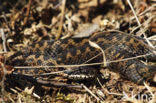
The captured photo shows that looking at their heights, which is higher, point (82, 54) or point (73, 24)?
point (73, 24)

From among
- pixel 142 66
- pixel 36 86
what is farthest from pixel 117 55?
pixel 36 86

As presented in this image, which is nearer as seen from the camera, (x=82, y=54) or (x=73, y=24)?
(x=82, y=54)

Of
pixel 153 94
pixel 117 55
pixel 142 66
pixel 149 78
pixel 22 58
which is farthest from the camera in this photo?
pixel 22 58

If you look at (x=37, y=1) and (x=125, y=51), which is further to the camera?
(x=37, y=1)

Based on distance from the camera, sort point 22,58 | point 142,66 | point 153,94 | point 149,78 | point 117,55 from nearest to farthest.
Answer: point 153,94 < point 149,78 < point 142,66 < point 117,55 < point 22,58

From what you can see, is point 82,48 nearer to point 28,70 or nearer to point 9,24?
point 28,70
